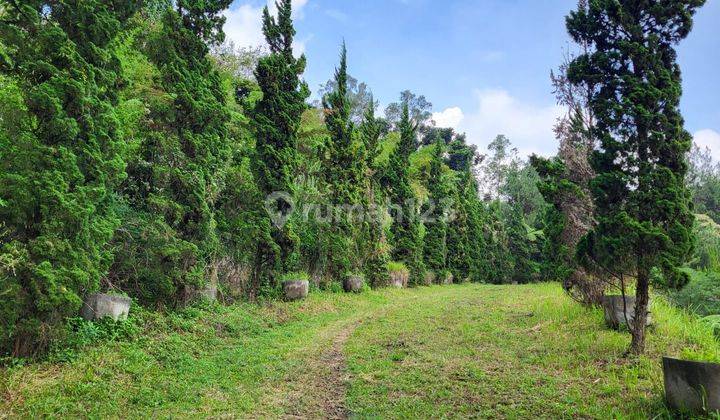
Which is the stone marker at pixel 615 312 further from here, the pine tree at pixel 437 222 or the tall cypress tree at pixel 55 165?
the pine tree at pixel 437 222

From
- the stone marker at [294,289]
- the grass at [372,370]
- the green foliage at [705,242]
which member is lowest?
the grass at [372,370]

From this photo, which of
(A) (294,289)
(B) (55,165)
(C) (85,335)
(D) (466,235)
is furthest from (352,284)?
(D) (466,235)

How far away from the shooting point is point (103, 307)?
20.8 ft

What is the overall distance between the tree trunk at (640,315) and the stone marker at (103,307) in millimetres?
7727

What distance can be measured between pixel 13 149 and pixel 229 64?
14.6 meters

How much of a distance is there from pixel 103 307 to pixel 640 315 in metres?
7.94

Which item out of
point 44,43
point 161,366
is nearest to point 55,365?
point 161,366

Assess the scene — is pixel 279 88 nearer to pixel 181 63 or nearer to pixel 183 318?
pixel 181 63

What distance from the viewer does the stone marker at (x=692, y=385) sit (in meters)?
3.95

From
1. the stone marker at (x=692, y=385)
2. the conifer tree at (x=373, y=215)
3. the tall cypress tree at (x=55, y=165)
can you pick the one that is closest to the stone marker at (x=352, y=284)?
the conifer tree at (x=373, y=215)

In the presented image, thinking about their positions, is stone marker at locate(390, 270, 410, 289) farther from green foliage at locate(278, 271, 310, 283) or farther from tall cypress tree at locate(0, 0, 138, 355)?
tall cypress tree at locate(0, 0, 138, 355)

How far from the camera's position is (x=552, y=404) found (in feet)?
15.3

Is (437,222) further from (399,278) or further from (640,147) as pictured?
(640,147)

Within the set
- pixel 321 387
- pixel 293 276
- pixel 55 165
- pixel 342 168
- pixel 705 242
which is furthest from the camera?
pixel 342 168
